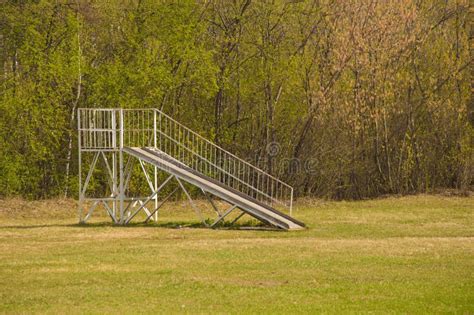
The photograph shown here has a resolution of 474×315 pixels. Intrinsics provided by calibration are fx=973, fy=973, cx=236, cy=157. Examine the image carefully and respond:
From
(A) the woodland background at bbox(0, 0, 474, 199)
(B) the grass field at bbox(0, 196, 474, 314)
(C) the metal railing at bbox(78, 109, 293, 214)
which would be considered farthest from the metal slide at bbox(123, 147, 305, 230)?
(A) the woodland background at bbox(0, 0, 474, 199)

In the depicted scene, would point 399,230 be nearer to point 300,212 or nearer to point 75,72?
point 300,212

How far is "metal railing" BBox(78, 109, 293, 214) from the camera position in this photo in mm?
24641

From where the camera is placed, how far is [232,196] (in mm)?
22984

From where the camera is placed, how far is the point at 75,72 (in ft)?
103

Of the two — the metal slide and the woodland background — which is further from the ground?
the woodland background

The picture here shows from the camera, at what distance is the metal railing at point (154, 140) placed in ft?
80.8

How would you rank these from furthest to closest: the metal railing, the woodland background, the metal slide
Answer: the woodland background
the metal railing
the metal slide

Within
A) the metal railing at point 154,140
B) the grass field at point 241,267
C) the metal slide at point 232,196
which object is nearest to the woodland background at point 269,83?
the metal railing at point 154,140

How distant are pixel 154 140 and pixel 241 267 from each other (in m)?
9.33

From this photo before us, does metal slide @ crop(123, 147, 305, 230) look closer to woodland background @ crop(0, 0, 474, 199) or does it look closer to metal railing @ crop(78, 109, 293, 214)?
metal railing @ crop(78, 109, 293, 214)

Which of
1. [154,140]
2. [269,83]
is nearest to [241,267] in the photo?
[154,140]

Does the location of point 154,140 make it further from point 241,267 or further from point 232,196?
point 241,267

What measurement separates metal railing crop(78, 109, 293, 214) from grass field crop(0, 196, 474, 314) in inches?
86.5

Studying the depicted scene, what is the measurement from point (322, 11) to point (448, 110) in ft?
18.5
